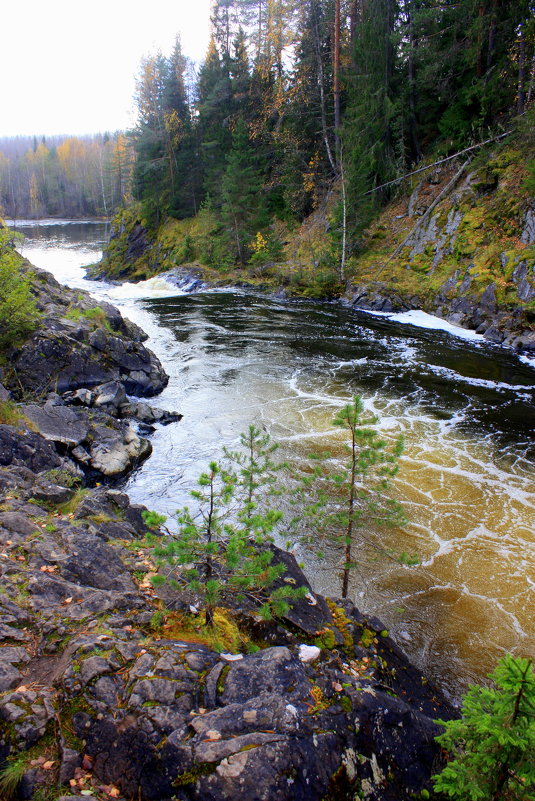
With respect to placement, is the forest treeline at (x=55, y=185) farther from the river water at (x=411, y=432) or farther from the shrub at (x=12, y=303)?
the shrub at (x=12, y=303)

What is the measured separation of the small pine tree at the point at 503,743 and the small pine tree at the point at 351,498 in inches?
128

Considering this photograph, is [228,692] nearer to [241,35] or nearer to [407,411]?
[407,411]

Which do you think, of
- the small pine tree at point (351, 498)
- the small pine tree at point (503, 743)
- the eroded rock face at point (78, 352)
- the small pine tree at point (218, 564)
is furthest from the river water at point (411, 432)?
the small pine tree at point (503, 743)

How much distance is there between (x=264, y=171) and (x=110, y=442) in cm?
3709

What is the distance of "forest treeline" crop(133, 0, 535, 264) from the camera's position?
25.0m

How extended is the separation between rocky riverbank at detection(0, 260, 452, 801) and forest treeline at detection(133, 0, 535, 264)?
1024 inches

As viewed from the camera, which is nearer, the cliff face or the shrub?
the shrub

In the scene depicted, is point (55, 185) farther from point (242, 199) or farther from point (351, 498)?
point (351, 498)

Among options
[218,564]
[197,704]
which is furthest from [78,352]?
[197,704]

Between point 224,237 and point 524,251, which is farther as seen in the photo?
point 224,237

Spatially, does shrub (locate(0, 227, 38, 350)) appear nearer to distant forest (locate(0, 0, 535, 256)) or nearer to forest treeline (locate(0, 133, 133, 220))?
distant forest (locate(0, 0, 535, 256))

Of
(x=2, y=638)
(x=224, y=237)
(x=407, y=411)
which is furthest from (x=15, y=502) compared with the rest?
(x=224, y=237)

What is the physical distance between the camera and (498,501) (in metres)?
9.09

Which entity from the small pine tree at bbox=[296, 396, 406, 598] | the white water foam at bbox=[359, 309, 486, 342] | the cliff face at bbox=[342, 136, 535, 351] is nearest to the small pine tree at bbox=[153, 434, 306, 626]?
the small pine tree at bbox=[296, 396, 406, 598]
